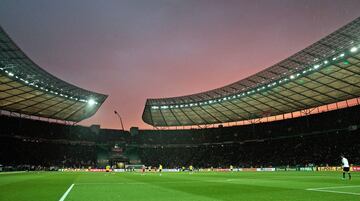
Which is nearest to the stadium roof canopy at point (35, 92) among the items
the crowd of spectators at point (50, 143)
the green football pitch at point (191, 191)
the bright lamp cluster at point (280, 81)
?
the crowd of spectators at point (50, 143)

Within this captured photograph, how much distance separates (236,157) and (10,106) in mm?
52226

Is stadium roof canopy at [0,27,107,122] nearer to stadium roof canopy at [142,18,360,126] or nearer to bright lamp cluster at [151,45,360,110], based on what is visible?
stadium roof canopy at [142,18,360,126]

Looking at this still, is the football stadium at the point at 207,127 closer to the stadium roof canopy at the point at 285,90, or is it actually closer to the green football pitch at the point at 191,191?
the stadium roof canopy at the point at 285,90

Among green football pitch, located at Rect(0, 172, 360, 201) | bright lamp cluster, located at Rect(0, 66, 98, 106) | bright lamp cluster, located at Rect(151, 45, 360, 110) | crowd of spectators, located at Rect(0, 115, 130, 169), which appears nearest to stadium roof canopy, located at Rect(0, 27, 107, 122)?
bright lamp cluster, located at Rect(0, 66, 98, 106)

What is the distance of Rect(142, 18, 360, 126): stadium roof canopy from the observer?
131 ft

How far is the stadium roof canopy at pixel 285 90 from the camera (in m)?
39.8

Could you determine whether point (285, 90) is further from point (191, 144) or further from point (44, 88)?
point (44, 88)

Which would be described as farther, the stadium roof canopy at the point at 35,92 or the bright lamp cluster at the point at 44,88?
the bright lamp cluster at the point at 44,88

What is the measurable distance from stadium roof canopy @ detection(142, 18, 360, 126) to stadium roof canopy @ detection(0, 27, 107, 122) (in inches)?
639

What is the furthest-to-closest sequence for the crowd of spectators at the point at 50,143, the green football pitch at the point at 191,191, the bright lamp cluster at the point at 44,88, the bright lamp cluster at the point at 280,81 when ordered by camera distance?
1. the crowd of spectators at the point at 50,143
2. the bright lamp cluster at the point at 44,88
3. the bright lamp cluster at the point at 280,81
4. the green football pitch at the point at 191,191

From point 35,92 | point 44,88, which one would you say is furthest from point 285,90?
point 35,92

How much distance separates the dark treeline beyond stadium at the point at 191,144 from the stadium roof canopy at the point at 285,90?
574 cm

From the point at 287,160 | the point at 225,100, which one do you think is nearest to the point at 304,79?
the point at 225,100

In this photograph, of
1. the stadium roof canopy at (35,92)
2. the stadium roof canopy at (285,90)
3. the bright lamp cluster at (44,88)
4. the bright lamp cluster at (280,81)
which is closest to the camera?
the bright lamp cluster at (280,81)
